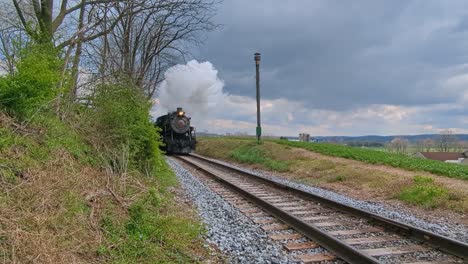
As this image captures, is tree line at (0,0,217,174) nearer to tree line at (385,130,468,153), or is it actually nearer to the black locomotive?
the black locomotive

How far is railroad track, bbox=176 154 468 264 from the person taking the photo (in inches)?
203

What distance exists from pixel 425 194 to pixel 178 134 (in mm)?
22587

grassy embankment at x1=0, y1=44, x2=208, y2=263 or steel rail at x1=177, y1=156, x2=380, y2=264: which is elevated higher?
grassy embankment at x1=0, y1=44, x2=208, y2=263

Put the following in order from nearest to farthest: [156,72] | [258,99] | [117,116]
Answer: [117,116] < [258,99] < [156,72]

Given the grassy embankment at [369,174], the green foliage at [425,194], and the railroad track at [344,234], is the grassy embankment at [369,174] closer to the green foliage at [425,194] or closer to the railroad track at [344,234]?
the green foliage at [425,194]

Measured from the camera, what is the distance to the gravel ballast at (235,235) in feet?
17.3

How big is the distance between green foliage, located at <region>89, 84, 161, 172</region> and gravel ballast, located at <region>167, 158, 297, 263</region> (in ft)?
6.93

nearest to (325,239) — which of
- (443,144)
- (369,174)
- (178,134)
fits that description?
(369,174)

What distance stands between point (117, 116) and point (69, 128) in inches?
68.4

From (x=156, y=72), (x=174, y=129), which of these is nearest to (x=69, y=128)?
(x=174, y=129)

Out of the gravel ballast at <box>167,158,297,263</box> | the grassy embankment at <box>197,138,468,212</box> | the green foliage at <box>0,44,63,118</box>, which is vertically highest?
the green foliage at <box>0,44,63,118</box>

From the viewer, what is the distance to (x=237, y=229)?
6.74 meters

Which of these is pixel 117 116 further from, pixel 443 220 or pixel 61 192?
pixel 443 220

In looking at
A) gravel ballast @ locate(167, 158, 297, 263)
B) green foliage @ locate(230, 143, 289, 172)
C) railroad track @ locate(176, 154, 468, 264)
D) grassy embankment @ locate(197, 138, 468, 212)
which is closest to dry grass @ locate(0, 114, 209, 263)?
gravel ballast @ locate(167, 158, 297, 263)
